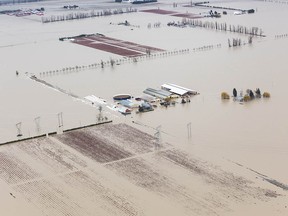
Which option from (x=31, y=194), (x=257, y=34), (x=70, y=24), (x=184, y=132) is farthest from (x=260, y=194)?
(x=70, y=24)

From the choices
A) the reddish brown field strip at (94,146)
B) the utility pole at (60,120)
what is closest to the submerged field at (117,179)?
the reddish brown field strip at (94,146)

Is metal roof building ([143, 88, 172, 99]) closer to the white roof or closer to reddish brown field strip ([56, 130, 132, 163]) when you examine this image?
the white roof

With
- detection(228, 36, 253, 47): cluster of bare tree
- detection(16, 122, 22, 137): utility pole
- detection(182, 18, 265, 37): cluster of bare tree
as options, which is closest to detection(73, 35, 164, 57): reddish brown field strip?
detection(228, 36, 253, 47): cluster of bare tree

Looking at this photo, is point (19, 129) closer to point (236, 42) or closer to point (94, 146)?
point (94, 146)

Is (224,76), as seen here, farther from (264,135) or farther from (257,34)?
(257,34)

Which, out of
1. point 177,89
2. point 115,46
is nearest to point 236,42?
point 115,46

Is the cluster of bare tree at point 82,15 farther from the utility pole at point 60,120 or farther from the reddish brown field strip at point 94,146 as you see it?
the reddish brown field strip at point 94,146

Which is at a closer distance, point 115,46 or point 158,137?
point 158,137
